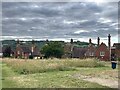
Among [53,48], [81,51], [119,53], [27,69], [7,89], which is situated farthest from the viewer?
[81,51]

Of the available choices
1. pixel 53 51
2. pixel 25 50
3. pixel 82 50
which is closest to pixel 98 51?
pixel 82 50

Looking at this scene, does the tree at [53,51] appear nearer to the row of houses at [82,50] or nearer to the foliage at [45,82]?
the row of houses at [82,50]

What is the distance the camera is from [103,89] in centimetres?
1497

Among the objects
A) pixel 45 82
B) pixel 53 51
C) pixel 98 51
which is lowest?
pixel 45 82

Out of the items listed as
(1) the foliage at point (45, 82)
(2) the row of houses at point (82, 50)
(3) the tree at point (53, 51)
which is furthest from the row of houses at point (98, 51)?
(1) the foliage at point (45, 82)

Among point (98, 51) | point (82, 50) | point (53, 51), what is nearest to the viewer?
point (53, 51)

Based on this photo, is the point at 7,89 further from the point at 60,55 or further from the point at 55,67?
the point at 60,55

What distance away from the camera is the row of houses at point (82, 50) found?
256 feet

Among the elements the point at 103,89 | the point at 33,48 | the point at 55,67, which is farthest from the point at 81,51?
the point at 103,89

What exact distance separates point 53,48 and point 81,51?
17.2 meters

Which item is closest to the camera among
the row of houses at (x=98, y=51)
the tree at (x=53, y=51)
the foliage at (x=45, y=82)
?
the foliage at (x=45, y=82)

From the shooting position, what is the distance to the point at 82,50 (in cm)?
8994

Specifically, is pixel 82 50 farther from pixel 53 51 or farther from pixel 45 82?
pixel 45 82

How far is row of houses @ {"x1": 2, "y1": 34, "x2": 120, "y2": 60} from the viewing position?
78062 millimetres
